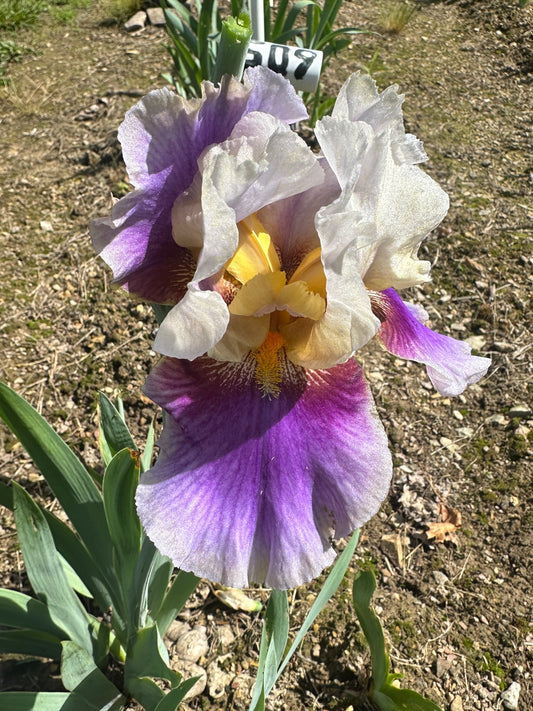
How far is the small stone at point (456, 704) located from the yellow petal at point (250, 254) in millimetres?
1329

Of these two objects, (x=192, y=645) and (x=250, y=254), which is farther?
(x=192, y=645)

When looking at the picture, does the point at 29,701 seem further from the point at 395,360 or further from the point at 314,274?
the point at 395,360

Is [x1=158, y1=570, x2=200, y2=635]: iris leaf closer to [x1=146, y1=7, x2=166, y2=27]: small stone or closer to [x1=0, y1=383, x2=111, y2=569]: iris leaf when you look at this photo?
[x1=0, y1=383, x2=111, y2=569]: iris leaf

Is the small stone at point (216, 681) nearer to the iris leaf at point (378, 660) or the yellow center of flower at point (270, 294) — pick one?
the iris leaf at point (378, 660)

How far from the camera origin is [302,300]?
0.86 meters

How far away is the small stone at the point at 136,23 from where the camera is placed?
4.23m

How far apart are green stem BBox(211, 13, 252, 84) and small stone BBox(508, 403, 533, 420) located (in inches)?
73.3

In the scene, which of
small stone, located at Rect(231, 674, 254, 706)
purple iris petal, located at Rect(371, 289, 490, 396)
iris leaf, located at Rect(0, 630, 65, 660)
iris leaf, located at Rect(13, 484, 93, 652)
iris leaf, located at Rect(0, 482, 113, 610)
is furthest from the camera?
small stone, located at Rect(231, 674, 254, 706)

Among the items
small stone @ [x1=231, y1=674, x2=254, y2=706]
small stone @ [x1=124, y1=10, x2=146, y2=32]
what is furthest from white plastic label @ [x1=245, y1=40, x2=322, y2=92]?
small stone @ [x1=124, y1=10, x2=146, y2=32]

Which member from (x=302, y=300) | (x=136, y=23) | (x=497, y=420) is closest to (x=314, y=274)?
(x=302, y=300)

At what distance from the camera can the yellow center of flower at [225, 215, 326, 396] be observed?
0.86 m

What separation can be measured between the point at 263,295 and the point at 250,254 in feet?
0.25

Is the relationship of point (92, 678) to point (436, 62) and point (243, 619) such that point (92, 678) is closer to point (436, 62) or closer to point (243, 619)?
point (243, 619)

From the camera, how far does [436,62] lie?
420 centimetres
